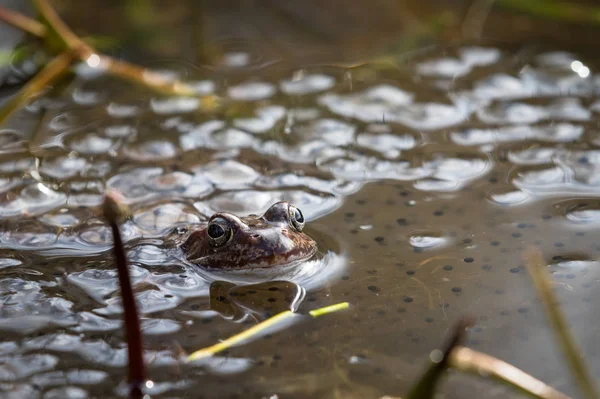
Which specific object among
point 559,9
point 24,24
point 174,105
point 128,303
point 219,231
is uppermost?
point 24,24

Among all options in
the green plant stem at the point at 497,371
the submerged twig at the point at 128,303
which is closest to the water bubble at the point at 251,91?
the submerged twig at the point at 128,303

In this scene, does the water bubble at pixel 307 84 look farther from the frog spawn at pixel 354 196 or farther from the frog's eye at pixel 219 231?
the frog's eye at pixel 219 231

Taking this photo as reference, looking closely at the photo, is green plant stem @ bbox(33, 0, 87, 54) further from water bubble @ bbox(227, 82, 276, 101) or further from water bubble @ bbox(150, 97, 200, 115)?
water bubble @ bbox(227, 82, 276, 101)

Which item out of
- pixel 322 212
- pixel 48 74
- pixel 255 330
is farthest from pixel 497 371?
pixel 48 74

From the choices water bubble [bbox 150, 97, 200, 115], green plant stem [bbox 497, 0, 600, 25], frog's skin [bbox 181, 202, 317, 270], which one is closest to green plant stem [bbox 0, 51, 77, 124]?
water bubble [bbox 150, 97, 200, 115]

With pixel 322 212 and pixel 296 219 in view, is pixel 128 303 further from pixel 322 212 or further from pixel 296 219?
pixel 322 212

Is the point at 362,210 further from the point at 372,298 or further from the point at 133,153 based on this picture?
the point at 133,153
